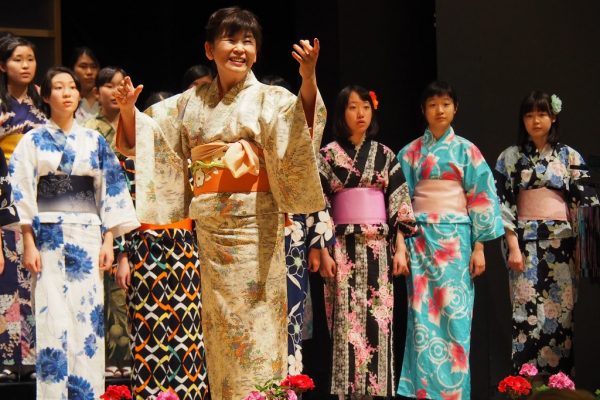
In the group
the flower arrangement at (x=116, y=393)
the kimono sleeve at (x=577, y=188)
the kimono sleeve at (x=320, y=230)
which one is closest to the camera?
the flower arrangement at (x=116, y=393)

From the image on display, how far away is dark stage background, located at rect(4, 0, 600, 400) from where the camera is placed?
6.75m

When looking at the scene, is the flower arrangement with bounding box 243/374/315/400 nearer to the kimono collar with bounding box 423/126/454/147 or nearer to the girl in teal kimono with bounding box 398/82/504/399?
the girl in teal kimono with bounding box 398/82/504/399

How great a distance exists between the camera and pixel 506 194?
239 inches

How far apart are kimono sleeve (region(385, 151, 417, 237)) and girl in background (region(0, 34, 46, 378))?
1853mm

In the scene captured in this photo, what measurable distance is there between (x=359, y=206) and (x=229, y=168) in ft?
6.32

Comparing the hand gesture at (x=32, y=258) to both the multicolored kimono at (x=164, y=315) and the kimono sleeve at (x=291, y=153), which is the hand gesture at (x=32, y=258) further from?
the kimono sleeve at (x=291, y=153)

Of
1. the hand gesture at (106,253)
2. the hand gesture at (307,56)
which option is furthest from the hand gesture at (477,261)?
the hand gesture at (307,56)

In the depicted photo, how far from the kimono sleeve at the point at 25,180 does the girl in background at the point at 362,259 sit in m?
1.47

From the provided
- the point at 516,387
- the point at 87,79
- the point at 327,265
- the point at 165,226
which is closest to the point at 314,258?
the point at 327,265

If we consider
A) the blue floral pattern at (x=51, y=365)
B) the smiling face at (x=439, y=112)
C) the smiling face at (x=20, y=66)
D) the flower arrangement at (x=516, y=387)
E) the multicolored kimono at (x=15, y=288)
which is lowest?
the flower arrangement at (x=516, y=387)

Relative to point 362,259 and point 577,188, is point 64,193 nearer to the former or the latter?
Answer: point 362,259

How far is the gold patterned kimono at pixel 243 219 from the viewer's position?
12.8 feet

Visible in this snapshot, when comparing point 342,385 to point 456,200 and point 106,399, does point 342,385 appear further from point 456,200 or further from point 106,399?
point 106,399

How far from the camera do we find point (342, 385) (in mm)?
5668
